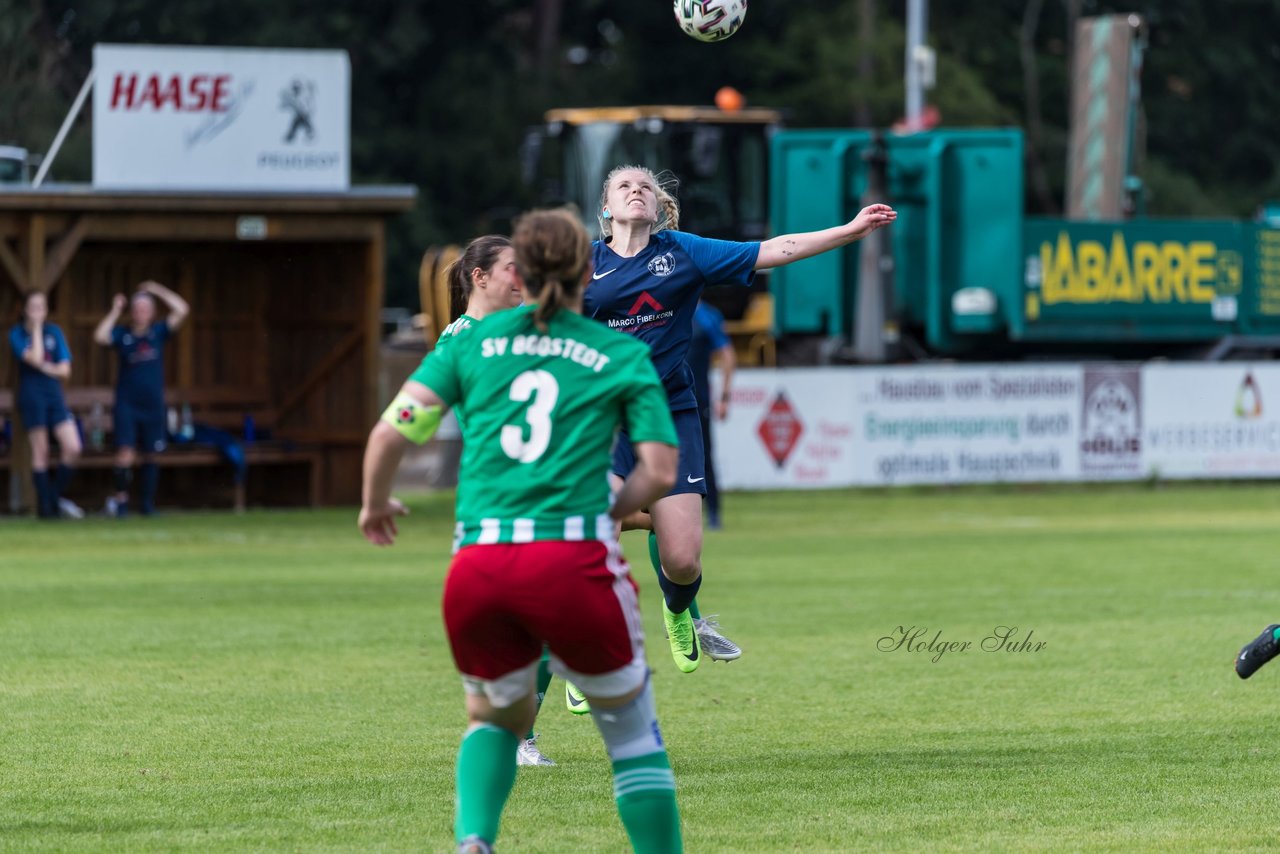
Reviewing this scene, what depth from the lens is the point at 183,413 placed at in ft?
70.2

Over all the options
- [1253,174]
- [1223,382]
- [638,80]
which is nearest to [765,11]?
[638,80]

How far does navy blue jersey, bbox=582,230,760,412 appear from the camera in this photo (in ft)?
25.0

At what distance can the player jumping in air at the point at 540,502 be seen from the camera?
16.1 ft

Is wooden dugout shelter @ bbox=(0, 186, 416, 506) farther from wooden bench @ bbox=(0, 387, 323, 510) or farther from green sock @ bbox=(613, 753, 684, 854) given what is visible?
green sock @ bbox=(613, 753, 684, 854)

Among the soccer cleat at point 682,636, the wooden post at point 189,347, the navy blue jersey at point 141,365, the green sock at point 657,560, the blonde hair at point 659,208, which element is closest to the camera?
the blonde hair at point 659,208

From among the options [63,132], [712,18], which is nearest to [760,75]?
[63,132]

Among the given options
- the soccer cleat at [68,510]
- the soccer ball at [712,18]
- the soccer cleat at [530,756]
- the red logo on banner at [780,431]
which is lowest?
the soccer cleat at [68,510]

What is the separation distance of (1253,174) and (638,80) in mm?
17459

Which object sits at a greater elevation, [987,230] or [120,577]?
[987,230]

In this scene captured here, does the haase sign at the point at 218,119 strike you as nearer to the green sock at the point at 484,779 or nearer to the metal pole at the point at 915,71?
the metal pole at the point at 915,71

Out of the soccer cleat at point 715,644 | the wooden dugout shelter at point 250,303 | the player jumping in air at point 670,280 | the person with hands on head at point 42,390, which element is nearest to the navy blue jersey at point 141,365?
the person with hands on head at point 42,390

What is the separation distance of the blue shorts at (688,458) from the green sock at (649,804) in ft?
9.72

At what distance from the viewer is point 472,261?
6.71 m

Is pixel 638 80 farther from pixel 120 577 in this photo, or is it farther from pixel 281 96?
pixel 120 577
